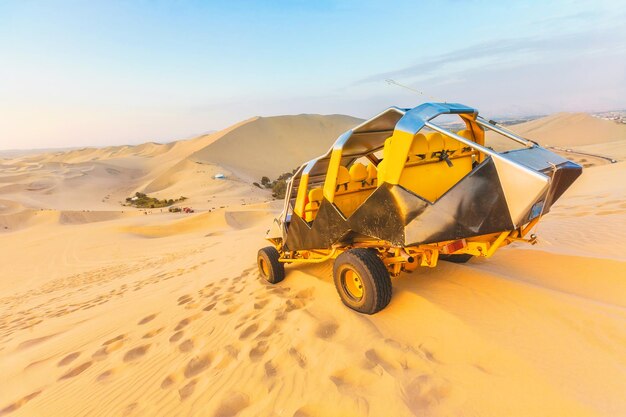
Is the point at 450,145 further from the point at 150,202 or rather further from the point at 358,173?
the point at 150,202

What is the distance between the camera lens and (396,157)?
3.30 m

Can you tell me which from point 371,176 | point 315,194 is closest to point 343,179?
point 315,194

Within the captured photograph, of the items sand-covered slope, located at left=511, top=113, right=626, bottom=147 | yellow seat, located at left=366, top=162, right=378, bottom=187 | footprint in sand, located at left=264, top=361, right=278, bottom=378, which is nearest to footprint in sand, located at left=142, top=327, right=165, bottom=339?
footprint in sand, located at left=264, top=361, right=278, bottom=378

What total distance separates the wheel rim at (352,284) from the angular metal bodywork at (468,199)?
18.7 inches

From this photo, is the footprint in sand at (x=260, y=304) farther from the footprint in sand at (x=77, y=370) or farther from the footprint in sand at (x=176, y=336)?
the footprint in sand at (x=77, y=370)

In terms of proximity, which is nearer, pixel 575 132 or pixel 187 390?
pixel 187 390

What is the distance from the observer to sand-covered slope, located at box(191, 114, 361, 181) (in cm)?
4834

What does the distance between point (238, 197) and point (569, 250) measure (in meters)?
22.7

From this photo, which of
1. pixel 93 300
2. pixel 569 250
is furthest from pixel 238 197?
pixel 569 250

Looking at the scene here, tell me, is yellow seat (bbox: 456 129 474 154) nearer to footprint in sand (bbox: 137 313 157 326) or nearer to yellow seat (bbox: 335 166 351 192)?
yellow seat (bbox: 335 166 351 192)

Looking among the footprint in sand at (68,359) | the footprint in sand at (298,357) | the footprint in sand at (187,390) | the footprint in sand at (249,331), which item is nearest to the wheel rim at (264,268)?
the footprint in sand at (249,331)

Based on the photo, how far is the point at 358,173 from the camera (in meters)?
4.88

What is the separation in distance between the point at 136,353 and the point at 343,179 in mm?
3157

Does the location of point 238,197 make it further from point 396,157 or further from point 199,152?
point 199,152
